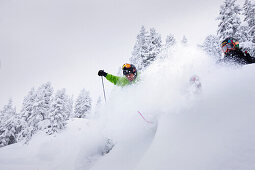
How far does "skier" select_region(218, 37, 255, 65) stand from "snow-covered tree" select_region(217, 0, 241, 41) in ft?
40.2

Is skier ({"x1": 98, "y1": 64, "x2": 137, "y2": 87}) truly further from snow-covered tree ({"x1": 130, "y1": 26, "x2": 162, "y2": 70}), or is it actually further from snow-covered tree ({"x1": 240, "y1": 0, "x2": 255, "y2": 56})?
snow-covered tree ({"x1": 240, "y1": 0, "x2": 255, "y2": 56})

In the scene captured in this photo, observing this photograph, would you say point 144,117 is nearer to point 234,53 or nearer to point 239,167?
point 239,167

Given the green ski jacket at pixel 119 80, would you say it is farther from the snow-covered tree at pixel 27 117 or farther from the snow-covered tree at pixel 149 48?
the snow-covered tree at pixel 27 117

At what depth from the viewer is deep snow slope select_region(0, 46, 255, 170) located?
68.8 inches

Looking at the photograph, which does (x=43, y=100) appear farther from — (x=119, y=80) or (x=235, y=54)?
(x=235, y=54)

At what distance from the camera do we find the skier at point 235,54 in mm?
5553

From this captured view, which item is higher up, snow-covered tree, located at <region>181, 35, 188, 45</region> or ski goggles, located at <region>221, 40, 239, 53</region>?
snow-covered tree, located at <region>181, 35, 188, 45</region>

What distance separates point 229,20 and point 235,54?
1351 centimetres

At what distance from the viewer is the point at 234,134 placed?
178 cm

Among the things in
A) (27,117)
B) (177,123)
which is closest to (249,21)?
(177,123)

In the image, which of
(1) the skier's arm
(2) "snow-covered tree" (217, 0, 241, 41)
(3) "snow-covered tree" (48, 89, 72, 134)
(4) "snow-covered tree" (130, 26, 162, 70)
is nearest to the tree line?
(3) "snow-covered tree" (48, 89, 72, 134)

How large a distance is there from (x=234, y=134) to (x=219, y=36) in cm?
1882

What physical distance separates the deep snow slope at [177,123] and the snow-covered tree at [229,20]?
538 inches

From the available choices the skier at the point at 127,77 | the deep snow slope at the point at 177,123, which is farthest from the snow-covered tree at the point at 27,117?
the deep snow slope at the point at 177,123
